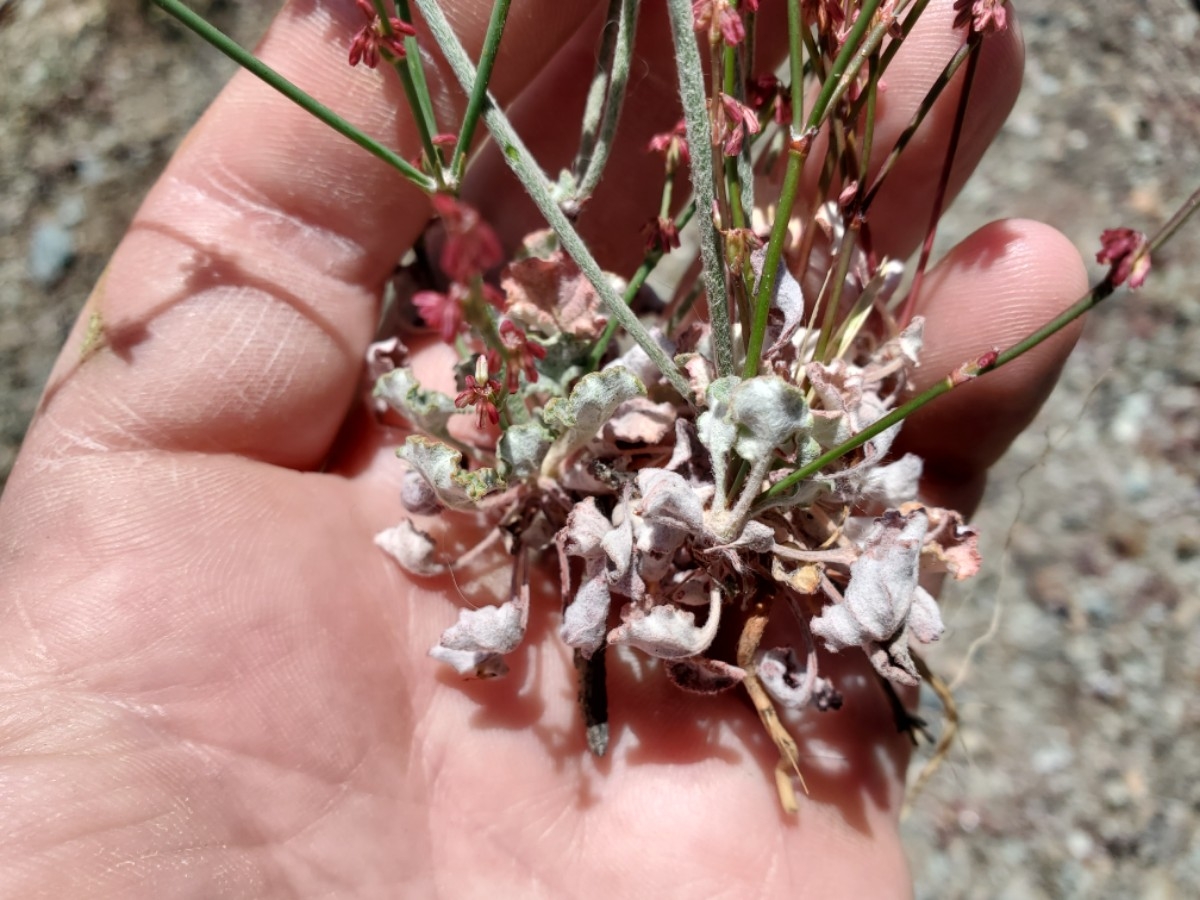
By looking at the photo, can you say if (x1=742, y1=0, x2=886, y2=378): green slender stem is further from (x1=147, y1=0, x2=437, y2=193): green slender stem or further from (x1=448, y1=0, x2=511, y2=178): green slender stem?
(x1=147, y1=0, x2=437, y2=193): green slender stem

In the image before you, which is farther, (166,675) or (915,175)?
(915,175)

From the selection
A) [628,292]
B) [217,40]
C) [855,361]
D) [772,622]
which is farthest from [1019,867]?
[217,40]

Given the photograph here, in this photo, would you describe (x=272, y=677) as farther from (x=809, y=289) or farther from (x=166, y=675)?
(x=809, y=289)

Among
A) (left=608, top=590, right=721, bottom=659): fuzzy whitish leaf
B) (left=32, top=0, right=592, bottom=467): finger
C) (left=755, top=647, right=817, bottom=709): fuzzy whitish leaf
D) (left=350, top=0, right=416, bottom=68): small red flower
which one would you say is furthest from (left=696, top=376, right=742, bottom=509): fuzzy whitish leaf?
(left=32, top=0, right=592, bottom=467): finger

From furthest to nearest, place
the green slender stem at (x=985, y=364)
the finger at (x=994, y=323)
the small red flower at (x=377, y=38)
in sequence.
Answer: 1. the finger at (x=994, y=323)
2. the small red flower at (x=377, y=38)
3. the green slender stem at (x=985, y=364)

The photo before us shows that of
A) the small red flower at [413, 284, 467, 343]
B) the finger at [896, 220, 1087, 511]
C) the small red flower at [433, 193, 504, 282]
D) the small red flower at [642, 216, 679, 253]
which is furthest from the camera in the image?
the finger at [896, 220, 1087, 511]

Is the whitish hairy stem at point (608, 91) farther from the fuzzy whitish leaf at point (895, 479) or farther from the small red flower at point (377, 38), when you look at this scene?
the fuzzy whitish leaf at point (895, 479)

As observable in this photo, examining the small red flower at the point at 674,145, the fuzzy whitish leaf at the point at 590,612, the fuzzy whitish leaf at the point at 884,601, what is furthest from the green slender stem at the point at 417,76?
the fuzzy whitish leaf at the point at 884,601
